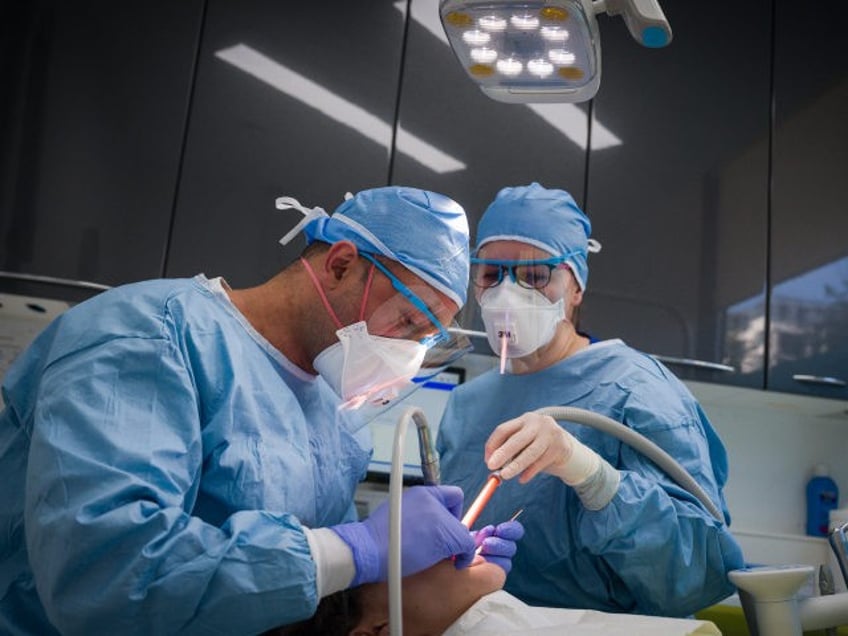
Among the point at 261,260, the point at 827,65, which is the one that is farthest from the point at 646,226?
the point at 261,260

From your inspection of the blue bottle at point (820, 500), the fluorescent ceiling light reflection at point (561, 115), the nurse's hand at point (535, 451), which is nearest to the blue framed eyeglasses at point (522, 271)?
the nurse's hand at point (535, 451)

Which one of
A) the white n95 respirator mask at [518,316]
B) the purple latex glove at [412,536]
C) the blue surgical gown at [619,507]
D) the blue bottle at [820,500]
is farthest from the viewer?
the blue bottle at [820,500]

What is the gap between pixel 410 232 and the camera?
4.50 ft

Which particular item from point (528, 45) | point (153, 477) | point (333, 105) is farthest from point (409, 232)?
point (333, 105)

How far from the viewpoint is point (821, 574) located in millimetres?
1390

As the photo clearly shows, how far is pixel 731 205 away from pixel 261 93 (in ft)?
4.96

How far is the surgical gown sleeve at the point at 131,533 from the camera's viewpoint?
3.31ft

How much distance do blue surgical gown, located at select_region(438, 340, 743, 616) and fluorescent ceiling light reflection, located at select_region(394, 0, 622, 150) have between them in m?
1.22

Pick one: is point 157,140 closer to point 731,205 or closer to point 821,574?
point 731,205

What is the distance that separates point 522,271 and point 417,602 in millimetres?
680

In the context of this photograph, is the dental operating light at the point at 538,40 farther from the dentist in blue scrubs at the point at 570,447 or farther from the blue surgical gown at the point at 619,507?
the blue surgical gown at the point at 619,507

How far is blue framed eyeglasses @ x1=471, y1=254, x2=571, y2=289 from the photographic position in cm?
174

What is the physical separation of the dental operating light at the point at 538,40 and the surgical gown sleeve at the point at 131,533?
639 mm

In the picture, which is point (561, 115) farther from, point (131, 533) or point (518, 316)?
point (131, 533)
